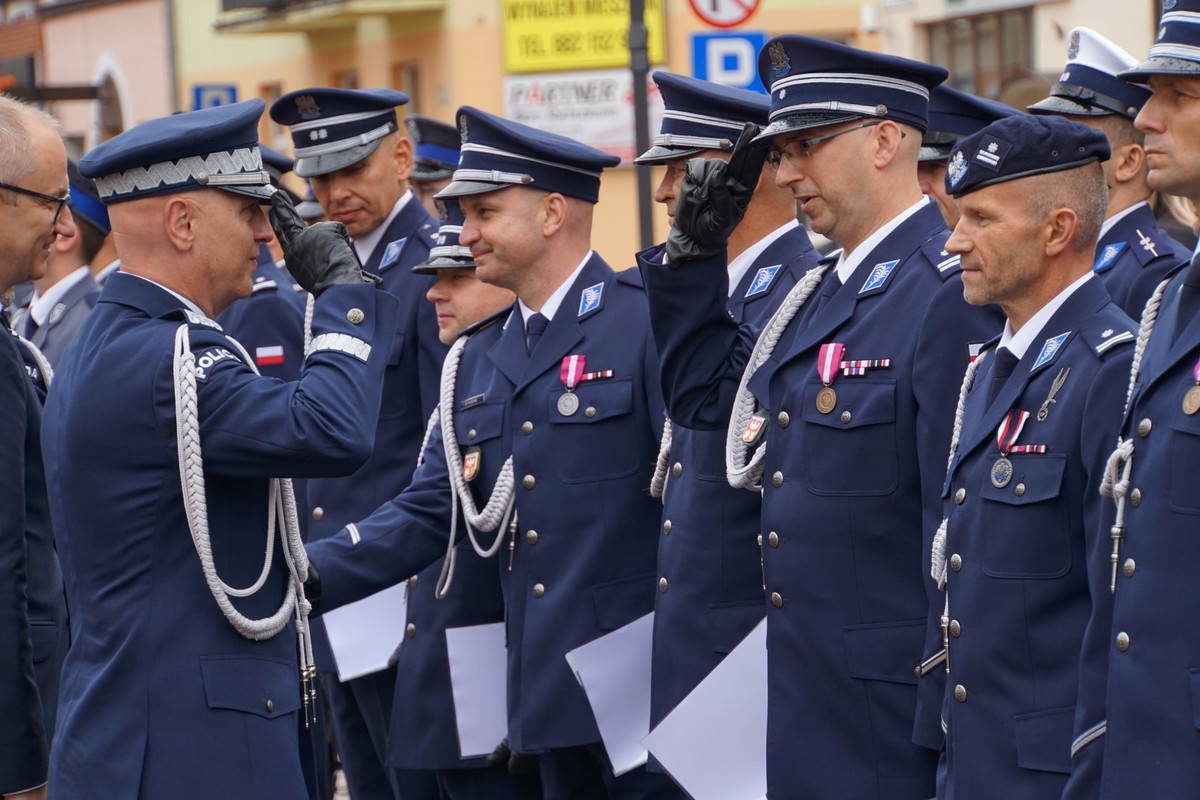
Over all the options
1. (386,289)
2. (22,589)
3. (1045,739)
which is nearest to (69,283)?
(386,289)

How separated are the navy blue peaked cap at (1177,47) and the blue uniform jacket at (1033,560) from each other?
1.63ft

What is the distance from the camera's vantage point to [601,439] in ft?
17.5

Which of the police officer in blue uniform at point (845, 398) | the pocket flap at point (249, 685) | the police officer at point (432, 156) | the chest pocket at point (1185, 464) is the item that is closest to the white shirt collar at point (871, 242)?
the police officer in blue uniform at point (845, 398)

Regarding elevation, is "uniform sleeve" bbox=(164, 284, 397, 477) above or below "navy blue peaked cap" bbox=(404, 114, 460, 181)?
below

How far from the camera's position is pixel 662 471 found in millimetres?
5195

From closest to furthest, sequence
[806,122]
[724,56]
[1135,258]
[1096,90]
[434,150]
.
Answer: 1. [806,122]
2. [1135,258]
3. [1096,90]
4. [434,150]
5. [724,56]

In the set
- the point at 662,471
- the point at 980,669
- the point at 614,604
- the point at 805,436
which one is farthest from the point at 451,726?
the point at 980,669

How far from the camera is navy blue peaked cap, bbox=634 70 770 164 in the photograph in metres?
5.31

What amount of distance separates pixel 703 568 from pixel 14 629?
5.78 ft

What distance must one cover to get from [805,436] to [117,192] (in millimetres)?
1680

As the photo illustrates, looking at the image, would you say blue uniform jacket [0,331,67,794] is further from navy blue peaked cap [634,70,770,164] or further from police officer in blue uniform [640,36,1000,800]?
navy blue peaked cap [634,70,770,164]

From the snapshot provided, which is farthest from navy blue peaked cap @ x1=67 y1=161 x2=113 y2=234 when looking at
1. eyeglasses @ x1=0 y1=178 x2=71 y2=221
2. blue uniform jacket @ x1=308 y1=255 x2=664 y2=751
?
A: blue uniform jacket @ x1=308 y1=255 x2=664 y2=751

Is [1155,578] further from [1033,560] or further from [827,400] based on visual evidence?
[827,400]

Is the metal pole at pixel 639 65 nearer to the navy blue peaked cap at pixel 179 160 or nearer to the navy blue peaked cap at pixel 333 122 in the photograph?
the navy blue peaked cap at pixel 333 122
